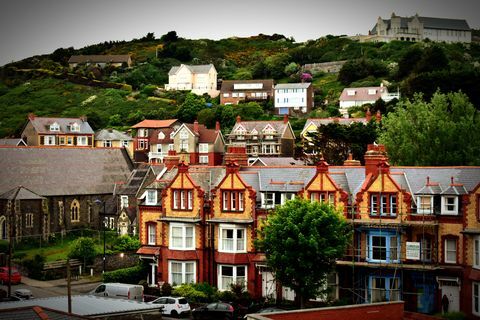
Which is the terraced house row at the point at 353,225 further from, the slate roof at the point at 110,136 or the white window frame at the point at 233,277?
the slate roof at the point at 110,136

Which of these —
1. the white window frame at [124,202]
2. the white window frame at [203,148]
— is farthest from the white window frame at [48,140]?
the white window frame at [124,202]

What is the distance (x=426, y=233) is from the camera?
4794 cm

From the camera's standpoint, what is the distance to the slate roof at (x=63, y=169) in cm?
7931

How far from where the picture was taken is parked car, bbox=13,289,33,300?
5085cm

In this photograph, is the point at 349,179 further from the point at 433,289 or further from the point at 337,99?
the point at 337,99

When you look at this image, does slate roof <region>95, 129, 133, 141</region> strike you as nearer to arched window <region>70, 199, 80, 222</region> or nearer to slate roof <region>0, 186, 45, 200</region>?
arched window <region>70, 199, 80, 222</region>

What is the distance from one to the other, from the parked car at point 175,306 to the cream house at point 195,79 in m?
135

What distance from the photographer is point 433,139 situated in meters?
71.0

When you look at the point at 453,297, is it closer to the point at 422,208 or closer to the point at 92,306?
the point at 422,208

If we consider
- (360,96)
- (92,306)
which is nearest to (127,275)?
(92,306)

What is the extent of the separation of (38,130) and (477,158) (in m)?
79.3

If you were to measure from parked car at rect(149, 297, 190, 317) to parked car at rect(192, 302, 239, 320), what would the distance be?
→ 56.2 inches

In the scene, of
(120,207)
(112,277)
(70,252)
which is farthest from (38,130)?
(112,277)

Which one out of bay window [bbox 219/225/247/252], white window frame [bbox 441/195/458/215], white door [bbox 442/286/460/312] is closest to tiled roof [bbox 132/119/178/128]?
bay window [bbox 219/225/247/252]
